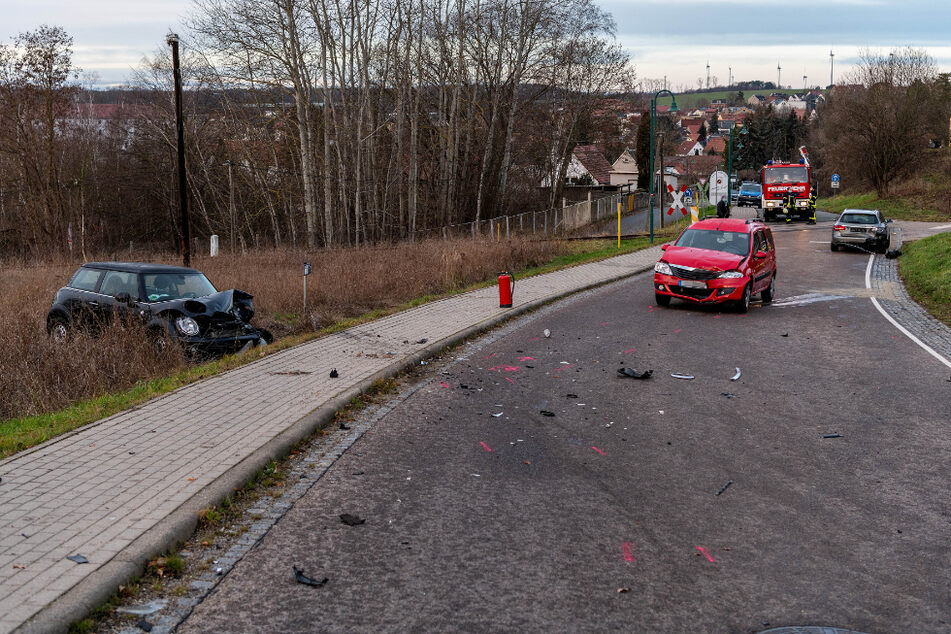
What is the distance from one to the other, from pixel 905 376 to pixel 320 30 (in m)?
27.6

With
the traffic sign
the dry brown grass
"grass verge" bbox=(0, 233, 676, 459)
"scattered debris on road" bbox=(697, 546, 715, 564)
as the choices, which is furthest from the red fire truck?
"scattered debris on road" bbox=(697, 546, 715, 564)

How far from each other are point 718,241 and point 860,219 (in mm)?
18745

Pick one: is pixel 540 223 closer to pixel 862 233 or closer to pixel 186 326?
pixel 862 233

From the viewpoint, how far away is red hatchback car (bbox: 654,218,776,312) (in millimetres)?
15820

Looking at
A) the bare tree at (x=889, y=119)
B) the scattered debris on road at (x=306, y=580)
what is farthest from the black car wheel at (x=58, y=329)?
the bare tree at (x=889, y=119)

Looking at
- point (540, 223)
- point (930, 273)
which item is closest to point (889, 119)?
point (540, 223)

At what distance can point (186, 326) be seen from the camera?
39.2 feet

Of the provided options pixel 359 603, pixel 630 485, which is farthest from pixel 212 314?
pixel 359 603

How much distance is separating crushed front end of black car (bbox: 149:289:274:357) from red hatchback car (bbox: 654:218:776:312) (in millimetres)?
8207

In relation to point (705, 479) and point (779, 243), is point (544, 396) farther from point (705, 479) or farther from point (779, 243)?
point (779, 243)

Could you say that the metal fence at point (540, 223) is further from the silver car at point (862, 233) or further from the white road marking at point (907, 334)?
the white road marking at point (907, 334)

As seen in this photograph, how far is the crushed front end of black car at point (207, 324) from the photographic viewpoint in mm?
11852

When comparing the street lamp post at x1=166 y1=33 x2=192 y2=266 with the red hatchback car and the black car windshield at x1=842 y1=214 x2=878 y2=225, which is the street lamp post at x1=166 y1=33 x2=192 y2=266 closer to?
the red hatchback car

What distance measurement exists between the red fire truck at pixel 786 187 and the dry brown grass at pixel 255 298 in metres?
24.9
